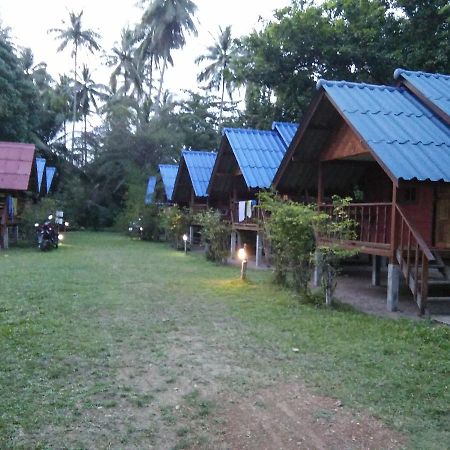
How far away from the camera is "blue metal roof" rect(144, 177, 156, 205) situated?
3271cm

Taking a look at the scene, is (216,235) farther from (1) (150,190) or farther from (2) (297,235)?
(1) (150,190)

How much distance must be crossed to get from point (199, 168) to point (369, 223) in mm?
15705

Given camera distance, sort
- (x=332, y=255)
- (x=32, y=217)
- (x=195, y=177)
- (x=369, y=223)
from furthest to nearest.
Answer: (x=195, y=177) < (x=32, y=217) < (x=369, y=223) < (x=332, y=255)

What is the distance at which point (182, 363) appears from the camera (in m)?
5.66

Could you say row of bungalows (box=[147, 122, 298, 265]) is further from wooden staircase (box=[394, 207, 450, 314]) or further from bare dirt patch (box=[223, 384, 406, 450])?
bare dirt patch (box=[223, 384, 406, 450])

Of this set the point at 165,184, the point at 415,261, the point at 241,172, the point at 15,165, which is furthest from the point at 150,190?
the point at 415,261

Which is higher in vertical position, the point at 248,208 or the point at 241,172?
the point at 241,172

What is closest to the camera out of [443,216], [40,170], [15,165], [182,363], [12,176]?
[182,363]

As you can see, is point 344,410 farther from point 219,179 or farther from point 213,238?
point 219,179

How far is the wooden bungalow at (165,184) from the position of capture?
31.3 meters

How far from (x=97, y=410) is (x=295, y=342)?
3053mm

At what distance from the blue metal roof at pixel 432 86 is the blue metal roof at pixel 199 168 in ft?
43.6

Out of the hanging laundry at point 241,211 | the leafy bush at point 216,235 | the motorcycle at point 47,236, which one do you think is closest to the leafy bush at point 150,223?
the motorcycle at point 47,236

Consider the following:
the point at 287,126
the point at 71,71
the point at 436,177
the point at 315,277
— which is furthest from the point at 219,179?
the point at 71,71
